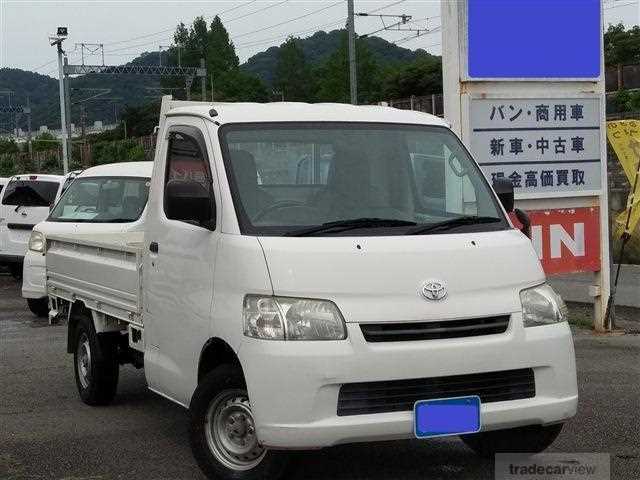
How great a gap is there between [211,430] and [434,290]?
1366mm

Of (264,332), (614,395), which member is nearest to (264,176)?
(264,332)

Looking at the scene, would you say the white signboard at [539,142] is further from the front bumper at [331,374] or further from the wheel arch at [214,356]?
the front bumper at [331,374]

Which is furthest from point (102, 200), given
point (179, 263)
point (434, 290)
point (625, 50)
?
point (625, 50)

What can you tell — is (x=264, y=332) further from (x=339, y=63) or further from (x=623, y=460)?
(x=339, y=63)

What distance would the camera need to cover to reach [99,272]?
710 cm

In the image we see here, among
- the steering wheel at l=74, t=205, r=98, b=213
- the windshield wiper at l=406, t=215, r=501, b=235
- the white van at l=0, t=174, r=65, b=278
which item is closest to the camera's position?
the windshield wiper at l=406, t=215, r=501, b=235

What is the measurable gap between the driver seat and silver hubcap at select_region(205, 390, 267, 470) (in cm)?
95

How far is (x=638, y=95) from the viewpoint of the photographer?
28.8 metres

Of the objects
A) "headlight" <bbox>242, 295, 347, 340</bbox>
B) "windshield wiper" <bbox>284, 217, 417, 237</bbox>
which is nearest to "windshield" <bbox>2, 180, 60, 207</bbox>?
"windshield wiper" <bbox>284, 217, 417, 237</bbox>

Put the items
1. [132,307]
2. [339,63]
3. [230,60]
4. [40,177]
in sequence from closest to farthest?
[132,307] → [40,177] → [339,63] → [230,60]

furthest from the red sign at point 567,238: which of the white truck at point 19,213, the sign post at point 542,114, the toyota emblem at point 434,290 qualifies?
the white truck at point 19,213

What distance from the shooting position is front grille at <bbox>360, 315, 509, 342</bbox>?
467 cm

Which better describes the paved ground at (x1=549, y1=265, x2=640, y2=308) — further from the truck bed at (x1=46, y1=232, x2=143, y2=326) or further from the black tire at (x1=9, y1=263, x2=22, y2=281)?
the black tire at (x1=9, y1=263, x2=22, y2=281)

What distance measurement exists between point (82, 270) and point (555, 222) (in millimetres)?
5163
